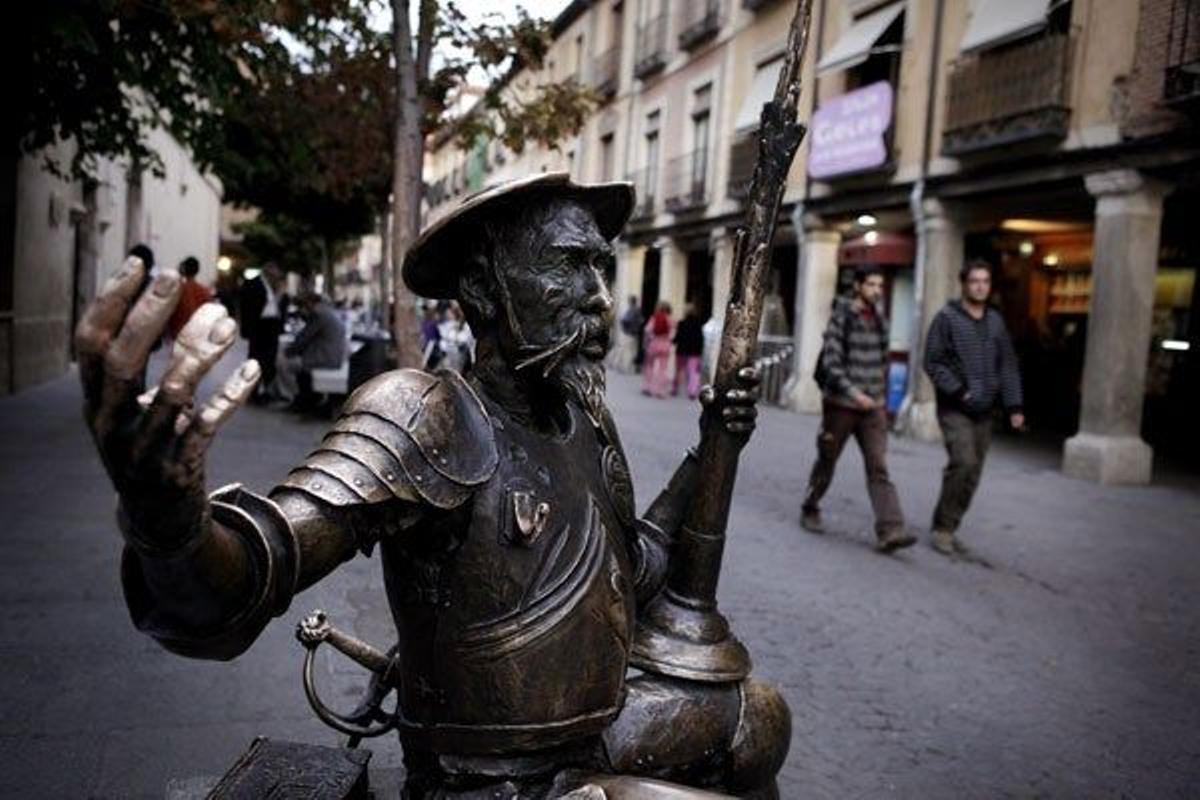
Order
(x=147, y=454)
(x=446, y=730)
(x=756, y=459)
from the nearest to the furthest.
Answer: (x=147, y=454)
(x=446, y=730)
(x=756, y=459)

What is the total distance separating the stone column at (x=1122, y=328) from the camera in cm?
1010

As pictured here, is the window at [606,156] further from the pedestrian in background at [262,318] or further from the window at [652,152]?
the pedestrian in background at [262,318]

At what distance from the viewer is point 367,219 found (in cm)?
2723

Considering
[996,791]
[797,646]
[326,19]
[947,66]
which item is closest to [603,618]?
[996,791]

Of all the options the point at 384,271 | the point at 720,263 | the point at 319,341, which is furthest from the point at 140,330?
the point at 720,263

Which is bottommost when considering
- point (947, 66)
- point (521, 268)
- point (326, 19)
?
point (521, 268)

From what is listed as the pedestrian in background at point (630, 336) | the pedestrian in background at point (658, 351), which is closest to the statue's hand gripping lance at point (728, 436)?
the pedestrian in background at point (658, 351)

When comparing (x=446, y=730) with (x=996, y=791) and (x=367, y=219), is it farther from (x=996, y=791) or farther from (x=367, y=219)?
(x=367, y=219)

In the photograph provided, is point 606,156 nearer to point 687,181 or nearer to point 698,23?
point 687,181

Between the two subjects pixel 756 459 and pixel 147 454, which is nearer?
pixel 147 454

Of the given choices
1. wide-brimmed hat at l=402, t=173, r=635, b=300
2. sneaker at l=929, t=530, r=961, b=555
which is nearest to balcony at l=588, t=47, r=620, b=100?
sneaker at l=929, t=530, r=961, b=555

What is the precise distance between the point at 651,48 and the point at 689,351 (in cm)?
948

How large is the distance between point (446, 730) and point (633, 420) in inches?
450

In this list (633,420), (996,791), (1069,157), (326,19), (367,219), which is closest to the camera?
(996,791)
